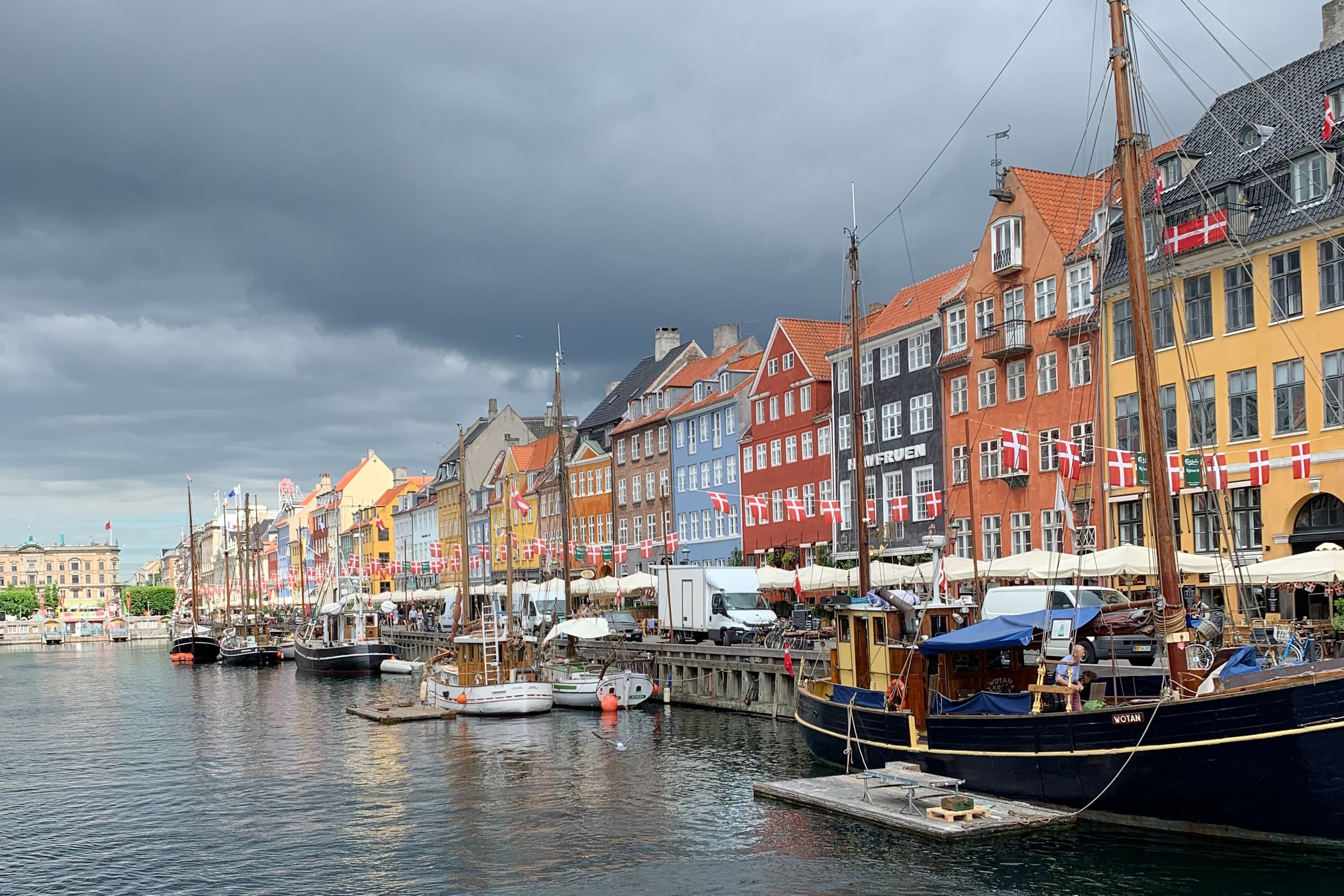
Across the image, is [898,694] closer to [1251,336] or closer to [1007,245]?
[1251,336]

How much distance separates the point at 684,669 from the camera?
53594 millimetres

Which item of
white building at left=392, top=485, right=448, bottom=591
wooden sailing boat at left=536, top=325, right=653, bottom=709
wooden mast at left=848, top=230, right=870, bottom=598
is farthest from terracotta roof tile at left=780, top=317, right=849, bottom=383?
white building at left=392, top=485, right=448, bottom=591

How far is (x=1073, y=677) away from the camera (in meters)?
24.7

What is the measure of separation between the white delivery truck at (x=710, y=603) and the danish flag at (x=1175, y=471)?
62.2ft

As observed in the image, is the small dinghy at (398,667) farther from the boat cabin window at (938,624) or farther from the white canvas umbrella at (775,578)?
the boat cabin window at (938,624)

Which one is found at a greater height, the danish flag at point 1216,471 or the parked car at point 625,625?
the danish flag at point 1216,471

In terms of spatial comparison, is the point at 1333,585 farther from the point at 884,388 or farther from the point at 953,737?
the point at 884,388

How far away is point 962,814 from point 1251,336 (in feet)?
89.1

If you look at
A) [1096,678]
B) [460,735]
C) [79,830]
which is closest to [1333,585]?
[1096,678]

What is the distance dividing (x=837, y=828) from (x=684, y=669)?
2752 cm

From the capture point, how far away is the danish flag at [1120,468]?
39531 mm

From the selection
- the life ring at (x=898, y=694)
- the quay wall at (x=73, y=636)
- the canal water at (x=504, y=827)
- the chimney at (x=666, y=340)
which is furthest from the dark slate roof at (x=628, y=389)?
the quay wall at (x=73, y=636)

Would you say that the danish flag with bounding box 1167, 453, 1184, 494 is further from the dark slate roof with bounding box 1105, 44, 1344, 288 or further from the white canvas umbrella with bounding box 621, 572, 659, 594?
the white canvas umbrella with bounding box 621, 572, 659, 594

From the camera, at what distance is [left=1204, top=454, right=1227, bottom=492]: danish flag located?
35.4 metres
